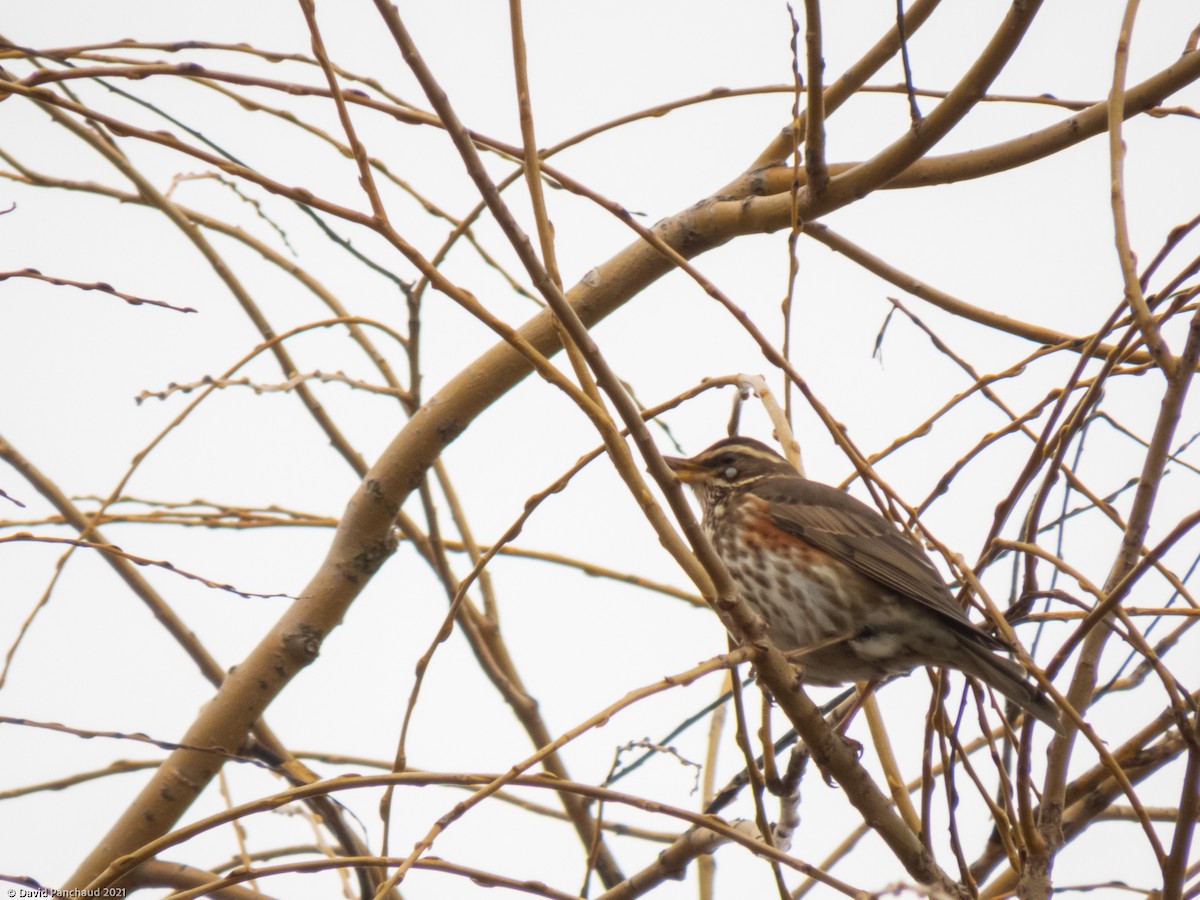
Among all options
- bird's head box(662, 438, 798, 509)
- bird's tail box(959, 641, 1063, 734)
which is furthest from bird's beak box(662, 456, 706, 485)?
bird's tail box(959, 641, 1063, 734)

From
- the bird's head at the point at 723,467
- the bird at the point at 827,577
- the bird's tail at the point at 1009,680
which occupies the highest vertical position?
the bird's head at the point at 723,467

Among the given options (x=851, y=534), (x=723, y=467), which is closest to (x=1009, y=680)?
(x=851, y=534)

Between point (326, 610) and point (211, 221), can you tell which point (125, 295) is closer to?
point (326, 610)

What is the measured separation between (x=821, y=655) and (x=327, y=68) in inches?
117

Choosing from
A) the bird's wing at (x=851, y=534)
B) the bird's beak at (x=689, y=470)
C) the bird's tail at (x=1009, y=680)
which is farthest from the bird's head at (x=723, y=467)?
the bird's tail at (x=1009, y=680)

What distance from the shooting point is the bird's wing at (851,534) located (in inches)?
186

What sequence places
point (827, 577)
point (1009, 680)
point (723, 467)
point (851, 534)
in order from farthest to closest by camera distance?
point (723, 467)
point (851, 534)
point (827, 577)
point (1009, 680)

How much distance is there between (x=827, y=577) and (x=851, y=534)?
251 millimetres

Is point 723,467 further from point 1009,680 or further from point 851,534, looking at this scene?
point 1009,680

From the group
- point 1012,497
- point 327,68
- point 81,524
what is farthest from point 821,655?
point 327,68

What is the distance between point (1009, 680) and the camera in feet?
13.2

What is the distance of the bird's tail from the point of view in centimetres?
351

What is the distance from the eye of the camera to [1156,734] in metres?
3.10

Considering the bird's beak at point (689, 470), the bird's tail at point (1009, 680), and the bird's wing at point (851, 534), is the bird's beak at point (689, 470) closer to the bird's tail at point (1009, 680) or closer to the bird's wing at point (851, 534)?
the bird's wing at point (851, 534)
